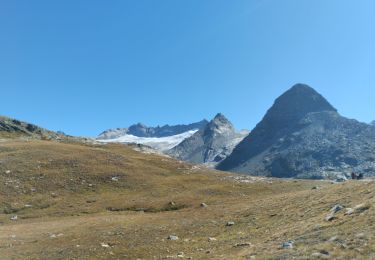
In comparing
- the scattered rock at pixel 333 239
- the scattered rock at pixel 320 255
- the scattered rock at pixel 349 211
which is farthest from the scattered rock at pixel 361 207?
the scattered rock at pixel 320 255

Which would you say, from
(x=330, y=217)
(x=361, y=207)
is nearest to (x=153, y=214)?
(x=330, y=217)

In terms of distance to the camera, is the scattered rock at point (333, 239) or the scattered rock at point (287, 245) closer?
the scattered rock at point (333, 239)

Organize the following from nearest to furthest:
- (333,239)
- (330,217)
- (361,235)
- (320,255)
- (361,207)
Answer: (320,255) < (361,235) < (333,239) < (361,207) < (330,217)

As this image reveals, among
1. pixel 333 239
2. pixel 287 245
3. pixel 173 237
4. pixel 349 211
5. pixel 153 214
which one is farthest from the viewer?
pixel 153 214

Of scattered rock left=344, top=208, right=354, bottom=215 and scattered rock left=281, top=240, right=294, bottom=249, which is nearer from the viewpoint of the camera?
scattered rock left=281, top=240, right=294, bottom=249

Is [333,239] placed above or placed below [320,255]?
above

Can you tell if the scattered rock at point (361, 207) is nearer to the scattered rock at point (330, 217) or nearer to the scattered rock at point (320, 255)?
the scattered rock at point (330, 217)

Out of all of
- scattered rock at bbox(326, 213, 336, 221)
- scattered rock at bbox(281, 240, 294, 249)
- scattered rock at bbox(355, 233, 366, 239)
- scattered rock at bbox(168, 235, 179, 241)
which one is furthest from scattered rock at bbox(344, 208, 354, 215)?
scattered rock at bbox(168, 235, 179, 241)

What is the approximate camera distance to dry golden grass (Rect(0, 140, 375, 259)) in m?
25.6

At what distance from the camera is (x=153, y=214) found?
171ft

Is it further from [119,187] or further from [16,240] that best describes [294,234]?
[119,187]

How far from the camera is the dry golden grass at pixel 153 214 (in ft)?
84.0

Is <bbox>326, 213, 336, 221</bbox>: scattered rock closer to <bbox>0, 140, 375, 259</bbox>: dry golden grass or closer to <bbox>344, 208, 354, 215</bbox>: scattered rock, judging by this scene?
<bbox>0, 140, 375, 259</bbox>: dry golden grass

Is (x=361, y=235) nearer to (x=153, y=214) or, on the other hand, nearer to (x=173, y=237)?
(x=173, y=237)
